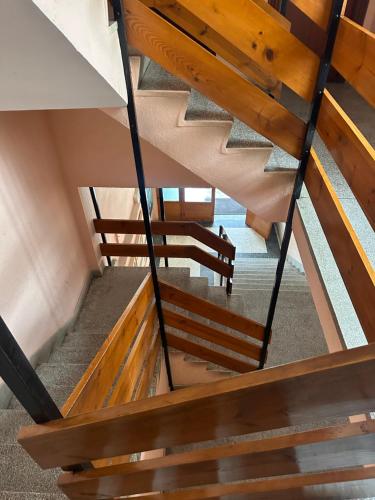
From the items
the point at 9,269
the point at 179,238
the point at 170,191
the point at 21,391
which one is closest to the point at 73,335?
the point at 9,269

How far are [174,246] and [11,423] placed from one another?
1905 millimetres

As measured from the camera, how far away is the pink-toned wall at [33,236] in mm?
2178

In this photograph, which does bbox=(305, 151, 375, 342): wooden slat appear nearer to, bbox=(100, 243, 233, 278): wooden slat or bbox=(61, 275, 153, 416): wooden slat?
bbox=(61, 275, 153, 416): wooden slat

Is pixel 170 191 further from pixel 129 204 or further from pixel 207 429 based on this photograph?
pixel 207 429

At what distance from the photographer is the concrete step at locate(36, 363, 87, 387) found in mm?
2307

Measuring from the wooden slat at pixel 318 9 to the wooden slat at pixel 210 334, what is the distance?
225cm

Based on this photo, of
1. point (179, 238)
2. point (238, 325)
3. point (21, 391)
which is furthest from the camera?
point (179, 238)

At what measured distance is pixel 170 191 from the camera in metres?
7.78

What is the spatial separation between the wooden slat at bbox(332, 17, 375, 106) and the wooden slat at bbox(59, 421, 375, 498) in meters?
0.99

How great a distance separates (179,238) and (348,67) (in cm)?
604

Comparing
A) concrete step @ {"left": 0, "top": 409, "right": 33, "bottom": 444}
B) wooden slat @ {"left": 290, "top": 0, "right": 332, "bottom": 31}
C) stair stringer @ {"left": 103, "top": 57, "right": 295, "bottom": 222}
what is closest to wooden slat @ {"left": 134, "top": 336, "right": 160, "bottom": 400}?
concrete step @ {"left": 0, "top": 409, "right": 33, "bottom": 444}

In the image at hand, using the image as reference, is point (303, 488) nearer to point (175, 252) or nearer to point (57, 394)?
point (57, 394)

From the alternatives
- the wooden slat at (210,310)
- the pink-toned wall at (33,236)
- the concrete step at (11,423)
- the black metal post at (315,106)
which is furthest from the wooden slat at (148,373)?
the black metal post at (315,106)

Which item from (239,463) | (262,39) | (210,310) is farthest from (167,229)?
(239,463)
